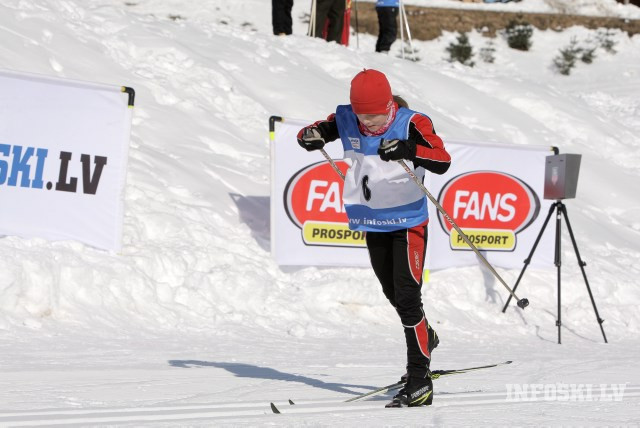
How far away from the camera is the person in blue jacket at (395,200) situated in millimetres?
5098

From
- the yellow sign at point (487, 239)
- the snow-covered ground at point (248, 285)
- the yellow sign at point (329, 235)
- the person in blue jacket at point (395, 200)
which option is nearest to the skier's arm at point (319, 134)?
the person in blue jacket at point (395, 200)

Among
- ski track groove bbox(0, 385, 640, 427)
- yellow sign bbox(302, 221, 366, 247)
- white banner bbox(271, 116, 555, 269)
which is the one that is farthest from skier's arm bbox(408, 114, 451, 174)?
yellow sign bbox(302, 221, 366, 247)

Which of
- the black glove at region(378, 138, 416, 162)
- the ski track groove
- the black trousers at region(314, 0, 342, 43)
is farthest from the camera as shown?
the black trousers at region(314, 0, 342, 43)

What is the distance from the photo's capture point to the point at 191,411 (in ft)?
15.0

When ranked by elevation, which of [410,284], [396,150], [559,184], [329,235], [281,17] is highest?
[281,17]

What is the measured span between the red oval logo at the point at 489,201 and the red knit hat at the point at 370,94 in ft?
15.9

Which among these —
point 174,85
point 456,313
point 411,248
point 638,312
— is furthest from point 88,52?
point 411,248

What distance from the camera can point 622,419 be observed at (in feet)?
15.6

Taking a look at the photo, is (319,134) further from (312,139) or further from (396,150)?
(396,150)

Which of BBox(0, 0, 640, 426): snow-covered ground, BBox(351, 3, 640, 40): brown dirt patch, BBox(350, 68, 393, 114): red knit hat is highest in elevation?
BBox(351, 3, 640, 40): brown dirt patch

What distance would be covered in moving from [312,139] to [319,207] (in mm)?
3790

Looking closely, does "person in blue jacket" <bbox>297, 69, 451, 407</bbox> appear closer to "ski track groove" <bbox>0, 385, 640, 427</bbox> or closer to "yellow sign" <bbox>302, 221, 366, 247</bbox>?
"ski track groove" <bbox>0, 385, 640, 427</bbox>

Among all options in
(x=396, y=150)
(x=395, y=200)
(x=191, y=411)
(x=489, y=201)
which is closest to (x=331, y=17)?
(x=489, y=201)

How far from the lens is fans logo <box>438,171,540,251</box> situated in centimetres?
999
